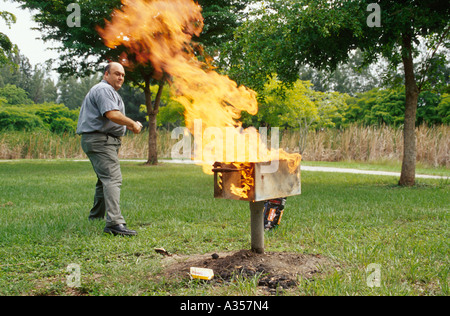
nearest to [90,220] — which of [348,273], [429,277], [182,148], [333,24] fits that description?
[348,273]

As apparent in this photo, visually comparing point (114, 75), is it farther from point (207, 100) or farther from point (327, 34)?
point (327, 34)

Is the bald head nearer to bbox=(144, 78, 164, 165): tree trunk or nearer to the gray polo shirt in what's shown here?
the gray polo shirt

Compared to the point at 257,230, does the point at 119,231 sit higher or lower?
lower

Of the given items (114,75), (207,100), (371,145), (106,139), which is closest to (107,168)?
(106,139)

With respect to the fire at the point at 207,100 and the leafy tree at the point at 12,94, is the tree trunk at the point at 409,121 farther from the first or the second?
the leafy tree at the point at 12,94

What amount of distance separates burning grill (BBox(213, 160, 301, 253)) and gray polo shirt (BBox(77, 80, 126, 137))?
6.51ft

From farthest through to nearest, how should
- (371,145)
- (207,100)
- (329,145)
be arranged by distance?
(329,145)
(371,145)
(207,100)

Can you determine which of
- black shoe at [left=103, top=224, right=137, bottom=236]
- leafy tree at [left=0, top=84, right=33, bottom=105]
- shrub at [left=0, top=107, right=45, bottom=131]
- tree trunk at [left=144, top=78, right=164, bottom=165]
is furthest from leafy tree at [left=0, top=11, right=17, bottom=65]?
leafy tree at [left=0, top=84, right=33, bottom=105]

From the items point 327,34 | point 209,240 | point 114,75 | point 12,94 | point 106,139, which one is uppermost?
point 12,94

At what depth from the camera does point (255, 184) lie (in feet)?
11.1

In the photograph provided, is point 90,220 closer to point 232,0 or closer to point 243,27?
point 243,27

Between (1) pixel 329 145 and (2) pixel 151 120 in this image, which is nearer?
(2) pixel 151 120

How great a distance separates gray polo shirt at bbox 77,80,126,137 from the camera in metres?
4.91

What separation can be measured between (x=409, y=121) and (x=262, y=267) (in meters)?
8.42
